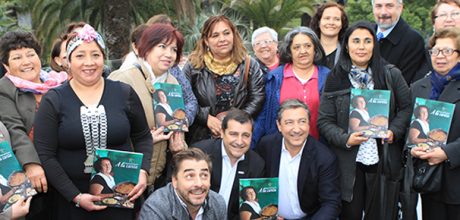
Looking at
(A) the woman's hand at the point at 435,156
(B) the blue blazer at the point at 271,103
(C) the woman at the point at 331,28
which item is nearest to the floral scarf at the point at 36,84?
(B) the blue blazer at the point at 271,103

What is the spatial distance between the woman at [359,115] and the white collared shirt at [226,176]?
1.02 metres

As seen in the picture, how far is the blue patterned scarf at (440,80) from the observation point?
193 inches

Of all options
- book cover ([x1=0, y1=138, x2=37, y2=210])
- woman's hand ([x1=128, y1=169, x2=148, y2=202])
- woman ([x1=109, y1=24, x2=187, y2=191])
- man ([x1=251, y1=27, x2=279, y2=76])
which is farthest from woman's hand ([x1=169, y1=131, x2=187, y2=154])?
man ([x1=251, y1=27, x2=279, y2=76])

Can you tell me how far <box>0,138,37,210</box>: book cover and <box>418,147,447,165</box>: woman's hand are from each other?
123 inches

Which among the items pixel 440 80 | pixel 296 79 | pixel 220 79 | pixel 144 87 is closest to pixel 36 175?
pixel 144 87

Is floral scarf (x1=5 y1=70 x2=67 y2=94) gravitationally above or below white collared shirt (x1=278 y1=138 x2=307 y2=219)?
above

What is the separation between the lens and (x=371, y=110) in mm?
4918

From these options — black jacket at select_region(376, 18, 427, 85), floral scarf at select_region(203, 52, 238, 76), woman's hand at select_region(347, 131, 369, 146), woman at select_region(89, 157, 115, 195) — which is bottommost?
woman at select_region(89, 157, 115, 195)

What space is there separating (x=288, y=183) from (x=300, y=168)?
175 mm

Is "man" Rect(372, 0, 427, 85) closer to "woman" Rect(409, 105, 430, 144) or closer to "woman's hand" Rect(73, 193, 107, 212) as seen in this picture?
"woman" Rect(409, 105, 430, 144)

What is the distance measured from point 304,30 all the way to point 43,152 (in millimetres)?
2707

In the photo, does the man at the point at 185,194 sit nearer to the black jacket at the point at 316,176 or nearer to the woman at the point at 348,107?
the black jacket at the point at 316,176

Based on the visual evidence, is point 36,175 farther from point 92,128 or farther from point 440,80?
point 440,80

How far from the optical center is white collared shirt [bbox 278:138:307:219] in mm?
5207
